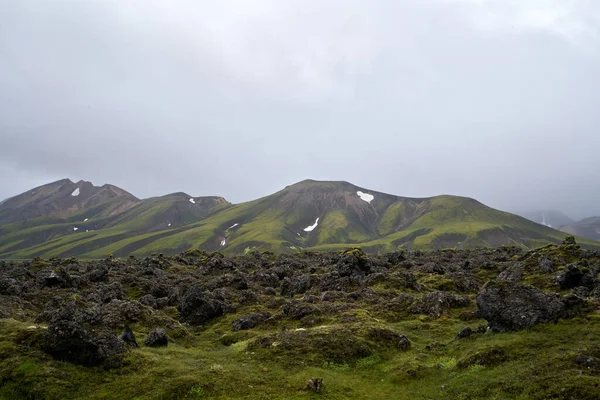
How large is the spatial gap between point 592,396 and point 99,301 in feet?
181

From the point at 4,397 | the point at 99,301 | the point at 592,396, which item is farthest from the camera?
the point at 99,301

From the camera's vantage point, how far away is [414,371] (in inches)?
1060

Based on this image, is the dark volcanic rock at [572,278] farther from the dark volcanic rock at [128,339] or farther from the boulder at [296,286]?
the dark volcanic rock at [128,339]

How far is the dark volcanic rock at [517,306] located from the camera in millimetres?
30059

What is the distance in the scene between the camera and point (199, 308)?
48688mm

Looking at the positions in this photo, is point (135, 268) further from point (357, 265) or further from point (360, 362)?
point (360, 362)

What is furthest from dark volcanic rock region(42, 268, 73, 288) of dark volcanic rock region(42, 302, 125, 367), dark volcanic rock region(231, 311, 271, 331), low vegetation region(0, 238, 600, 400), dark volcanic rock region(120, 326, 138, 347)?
dark volcanic rock region(42, 302, 125, 367)

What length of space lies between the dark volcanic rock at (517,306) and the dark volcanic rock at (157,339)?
29768 mm

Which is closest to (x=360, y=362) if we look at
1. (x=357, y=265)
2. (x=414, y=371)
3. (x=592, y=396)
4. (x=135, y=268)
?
(x=414, y=371)

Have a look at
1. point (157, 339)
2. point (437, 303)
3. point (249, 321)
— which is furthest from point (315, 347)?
point (437, 303)

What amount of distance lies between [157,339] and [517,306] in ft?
107

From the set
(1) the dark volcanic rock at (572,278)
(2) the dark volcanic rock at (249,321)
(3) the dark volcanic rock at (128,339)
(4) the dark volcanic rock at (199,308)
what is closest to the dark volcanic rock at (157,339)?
(3) the dark volcanic rock at (128,339)

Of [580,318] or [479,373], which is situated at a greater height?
[580,318]

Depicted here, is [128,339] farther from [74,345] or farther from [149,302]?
[149,302]
